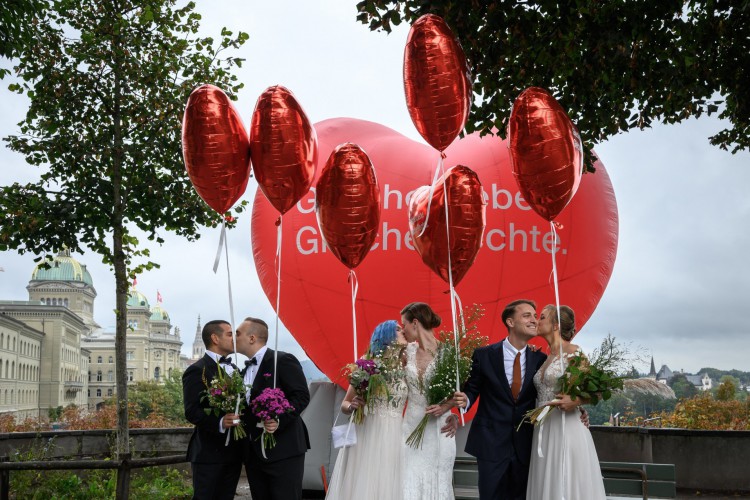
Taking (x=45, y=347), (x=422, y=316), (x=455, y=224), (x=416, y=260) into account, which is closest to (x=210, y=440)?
(x=422, y=316)

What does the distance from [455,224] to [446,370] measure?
1845 millimetres

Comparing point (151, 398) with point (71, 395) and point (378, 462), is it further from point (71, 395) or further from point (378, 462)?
point (378, 462)

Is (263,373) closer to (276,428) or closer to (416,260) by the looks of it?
(276,428)

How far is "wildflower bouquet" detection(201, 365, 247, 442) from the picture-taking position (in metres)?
6.73

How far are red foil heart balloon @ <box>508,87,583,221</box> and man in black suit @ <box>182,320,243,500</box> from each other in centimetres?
306

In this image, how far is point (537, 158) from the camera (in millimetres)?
7324

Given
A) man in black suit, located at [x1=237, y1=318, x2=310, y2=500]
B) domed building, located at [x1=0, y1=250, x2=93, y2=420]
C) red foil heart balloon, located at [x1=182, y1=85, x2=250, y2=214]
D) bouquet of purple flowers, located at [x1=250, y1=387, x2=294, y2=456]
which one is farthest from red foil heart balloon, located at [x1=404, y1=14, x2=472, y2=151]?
domed building, located at [x1=0, y1=250, x2=93, y2=420]

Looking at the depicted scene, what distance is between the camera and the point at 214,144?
24.2 feet

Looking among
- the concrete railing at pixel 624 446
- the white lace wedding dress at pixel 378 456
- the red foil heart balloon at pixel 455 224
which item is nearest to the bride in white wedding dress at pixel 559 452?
the white lace wedding dress at pixel 378 456

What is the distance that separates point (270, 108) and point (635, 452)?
304 inches

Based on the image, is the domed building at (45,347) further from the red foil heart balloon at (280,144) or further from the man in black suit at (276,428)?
the man in black suit at (276,428)

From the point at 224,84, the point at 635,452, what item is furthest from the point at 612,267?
the point at 224,84

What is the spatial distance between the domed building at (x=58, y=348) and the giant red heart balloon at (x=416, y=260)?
5924 cm

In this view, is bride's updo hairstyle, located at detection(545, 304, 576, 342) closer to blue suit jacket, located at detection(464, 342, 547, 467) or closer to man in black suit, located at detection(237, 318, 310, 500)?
blue suit jacket, located at detection(464, 342, 547, 467)
